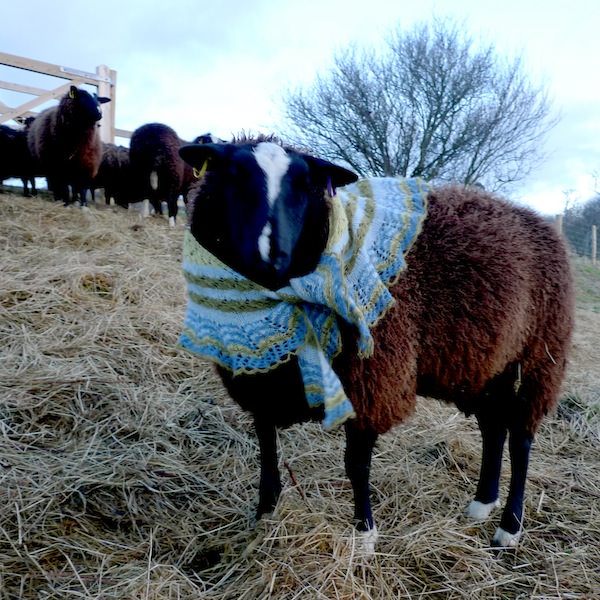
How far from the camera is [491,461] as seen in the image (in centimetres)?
292

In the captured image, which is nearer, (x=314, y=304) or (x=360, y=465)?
(x=314, y=304)

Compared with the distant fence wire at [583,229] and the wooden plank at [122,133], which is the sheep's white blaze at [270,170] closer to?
the distant fence wire at [583,229]

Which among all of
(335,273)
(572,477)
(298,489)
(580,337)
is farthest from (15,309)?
(580,337)

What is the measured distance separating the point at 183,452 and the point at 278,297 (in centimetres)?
152

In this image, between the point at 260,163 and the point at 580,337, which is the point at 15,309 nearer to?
the point at 260,163

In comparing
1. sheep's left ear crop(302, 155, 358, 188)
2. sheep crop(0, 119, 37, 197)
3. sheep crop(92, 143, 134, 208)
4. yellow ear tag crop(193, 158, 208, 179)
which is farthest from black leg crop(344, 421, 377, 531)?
sheep crop(92, 143, 134, 208)

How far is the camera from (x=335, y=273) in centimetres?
203

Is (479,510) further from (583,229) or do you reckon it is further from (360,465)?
(583,229)

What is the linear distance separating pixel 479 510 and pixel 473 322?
3.82 feet

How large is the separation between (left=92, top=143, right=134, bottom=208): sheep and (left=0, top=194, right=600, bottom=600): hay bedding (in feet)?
22.3

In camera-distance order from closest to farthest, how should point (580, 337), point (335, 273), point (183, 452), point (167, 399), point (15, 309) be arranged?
point (335, 273) < point (183, 452) < point (167, 399) < point (15, 309) < point (580, 337)

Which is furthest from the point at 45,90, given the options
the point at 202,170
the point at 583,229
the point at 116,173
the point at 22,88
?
the point at 583,229

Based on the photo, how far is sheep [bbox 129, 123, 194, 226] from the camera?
9.85 m

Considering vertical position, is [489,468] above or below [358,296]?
below
